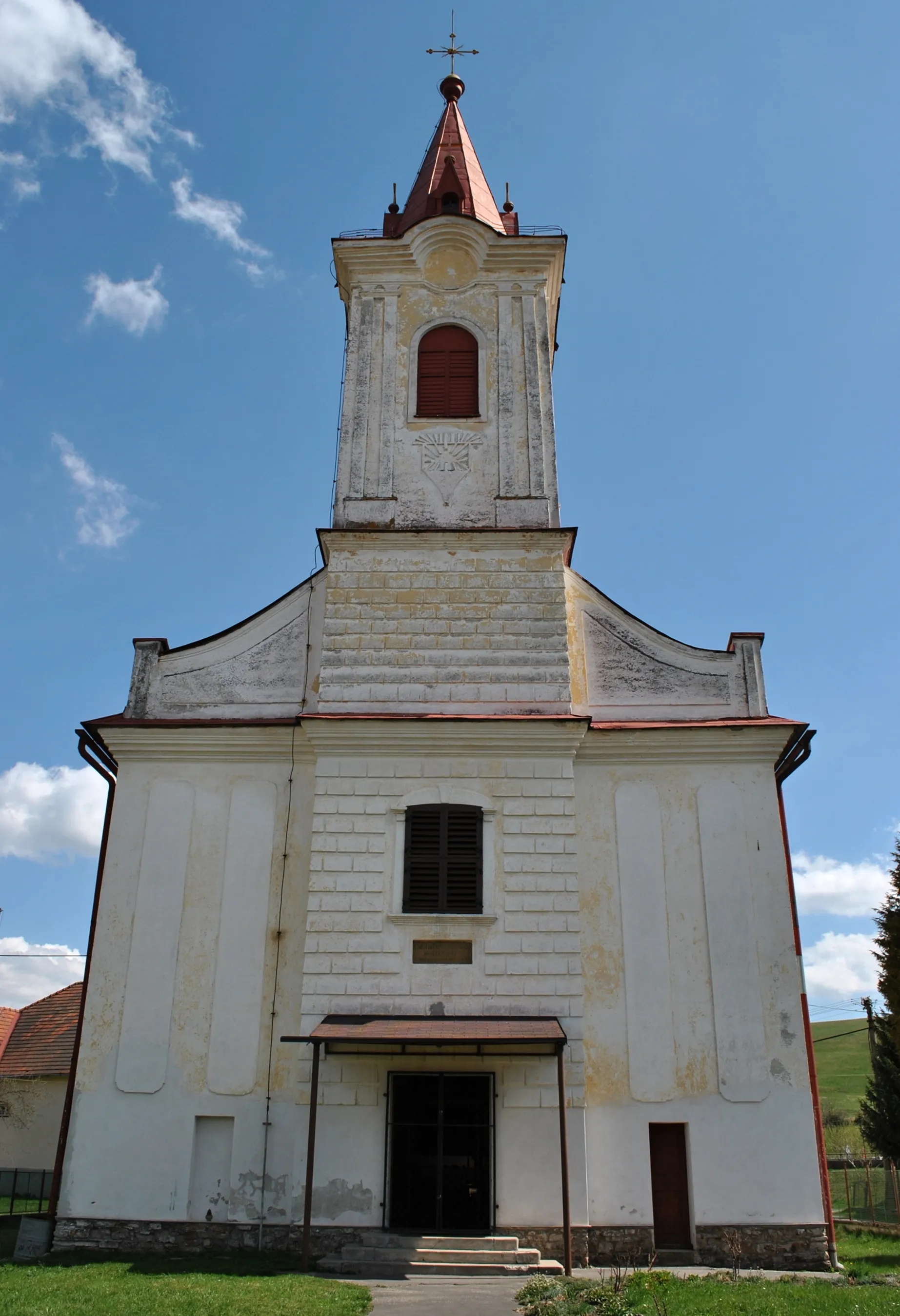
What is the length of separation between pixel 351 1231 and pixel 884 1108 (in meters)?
18.6

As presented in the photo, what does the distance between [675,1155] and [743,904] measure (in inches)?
135

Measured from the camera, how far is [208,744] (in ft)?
52.2

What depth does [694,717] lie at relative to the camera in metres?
16.2

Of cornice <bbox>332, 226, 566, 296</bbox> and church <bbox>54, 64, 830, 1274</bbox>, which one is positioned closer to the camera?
church <bbox>54, 64, 830, 1274</bbox>

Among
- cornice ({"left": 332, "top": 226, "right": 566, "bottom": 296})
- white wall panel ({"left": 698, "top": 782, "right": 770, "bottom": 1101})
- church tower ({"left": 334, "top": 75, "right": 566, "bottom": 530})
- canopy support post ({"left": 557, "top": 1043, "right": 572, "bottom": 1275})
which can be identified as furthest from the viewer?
cornice ({"left": 332, "top": 226, "right": 566, "bottom": 296})

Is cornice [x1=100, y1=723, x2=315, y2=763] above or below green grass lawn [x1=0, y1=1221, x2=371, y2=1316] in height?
above

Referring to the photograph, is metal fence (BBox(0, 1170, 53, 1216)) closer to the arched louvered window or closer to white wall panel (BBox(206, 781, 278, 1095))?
white wall panel (BBox(206, 781, 278, 1095))

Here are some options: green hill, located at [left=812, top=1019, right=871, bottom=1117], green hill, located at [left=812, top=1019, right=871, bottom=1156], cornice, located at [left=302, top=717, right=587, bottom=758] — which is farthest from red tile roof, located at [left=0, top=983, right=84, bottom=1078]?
green hill, located at [left=812, top=1019, right=871, bottom=1117]

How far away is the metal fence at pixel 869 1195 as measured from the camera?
2106 centimetres

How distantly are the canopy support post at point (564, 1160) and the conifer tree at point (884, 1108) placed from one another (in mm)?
15262

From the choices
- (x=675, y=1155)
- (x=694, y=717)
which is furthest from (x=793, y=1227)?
(x=694, y=717)

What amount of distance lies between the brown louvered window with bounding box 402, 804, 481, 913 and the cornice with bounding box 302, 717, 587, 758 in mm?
846

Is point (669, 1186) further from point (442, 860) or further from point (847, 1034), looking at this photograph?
point (847, 1034)

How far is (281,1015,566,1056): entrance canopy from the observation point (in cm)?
1277
